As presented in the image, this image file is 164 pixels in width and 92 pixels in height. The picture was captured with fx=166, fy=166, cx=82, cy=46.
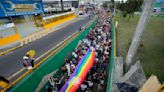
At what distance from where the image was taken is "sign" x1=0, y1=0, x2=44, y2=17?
949 inches

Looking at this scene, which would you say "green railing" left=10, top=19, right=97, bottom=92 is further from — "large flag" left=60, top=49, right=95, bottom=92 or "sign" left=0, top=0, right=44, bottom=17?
"sign" left=0, top=0, right=44, bottom=17

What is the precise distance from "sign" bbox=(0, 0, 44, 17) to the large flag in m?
17.3

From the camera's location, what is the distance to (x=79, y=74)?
9906 mm

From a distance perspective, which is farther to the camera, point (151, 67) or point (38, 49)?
point (38, 49)

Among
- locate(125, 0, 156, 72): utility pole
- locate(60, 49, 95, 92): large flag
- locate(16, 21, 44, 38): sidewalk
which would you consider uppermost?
locate(125, 0, 156, 72): utility pole

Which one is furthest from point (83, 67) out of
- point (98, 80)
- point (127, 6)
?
point (127, 6)

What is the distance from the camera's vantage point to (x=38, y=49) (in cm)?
1745

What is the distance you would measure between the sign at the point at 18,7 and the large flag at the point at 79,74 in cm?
1727

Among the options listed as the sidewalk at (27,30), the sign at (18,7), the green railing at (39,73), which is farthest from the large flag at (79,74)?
the sign at (18,7)

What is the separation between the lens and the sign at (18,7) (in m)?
24.1

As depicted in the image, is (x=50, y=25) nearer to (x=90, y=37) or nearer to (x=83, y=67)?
(x=90, y=37)

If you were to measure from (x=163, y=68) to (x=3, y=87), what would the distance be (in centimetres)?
1037

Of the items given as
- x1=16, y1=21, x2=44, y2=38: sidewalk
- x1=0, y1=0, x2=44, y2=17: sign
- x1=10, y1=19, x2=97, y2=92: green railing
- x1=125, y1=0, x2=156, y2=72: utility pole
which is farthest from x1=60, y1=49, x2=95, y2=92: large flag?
x1=0, y1=0, x2=44, y2=17: sign

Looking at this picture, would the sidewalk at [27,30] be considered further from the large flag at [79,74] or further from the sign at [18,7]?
the large flag at [79,74]
